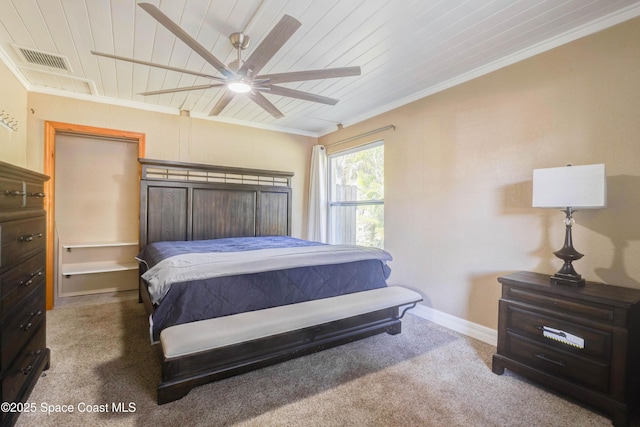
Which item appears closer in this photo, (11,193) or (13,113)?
(11,193)

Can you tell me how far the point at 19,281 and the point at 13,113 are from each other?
2.40 metres

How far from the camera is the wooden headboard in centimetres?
365

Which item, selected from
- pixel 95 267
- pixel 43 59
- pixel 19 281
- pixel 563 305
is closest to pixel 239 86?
pixel 19 281

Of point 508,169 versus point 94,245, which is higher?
point 508,169

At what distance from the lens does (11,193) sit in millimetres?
1510

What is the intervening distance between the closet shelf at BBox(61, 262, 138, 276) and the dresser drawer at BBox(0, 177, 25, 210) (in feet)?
7.73

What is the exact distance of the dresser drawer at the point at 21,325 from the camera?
4.54 ft

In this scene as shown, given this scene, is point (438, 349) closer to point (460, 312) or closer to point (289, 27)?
point (460, 312)

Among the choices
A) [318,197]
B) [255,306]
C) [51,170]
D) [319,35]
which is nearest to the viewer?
[255,306]

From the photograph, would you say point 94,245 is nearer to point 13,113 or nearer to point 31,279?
point 13,113

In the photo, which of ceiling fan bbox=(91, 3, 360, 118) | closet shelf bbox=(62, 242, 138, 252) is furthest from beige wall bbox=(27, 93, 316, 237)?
ceiling fan bbox=(91, 3, 360, 118)

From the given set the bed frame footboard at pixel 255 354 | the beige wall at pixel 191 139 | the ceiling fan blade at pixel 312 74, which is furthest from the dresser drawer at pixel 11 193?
the beige wall at pixel 191 139

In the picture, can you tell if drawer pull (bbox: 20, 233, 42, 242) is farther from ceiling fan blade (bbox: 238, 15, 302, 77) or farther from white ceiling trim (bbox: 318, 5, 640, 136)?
white ceiling trim (bbox: 318, 5, 640, 136)

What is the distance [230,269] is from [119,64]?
237 centimetres
